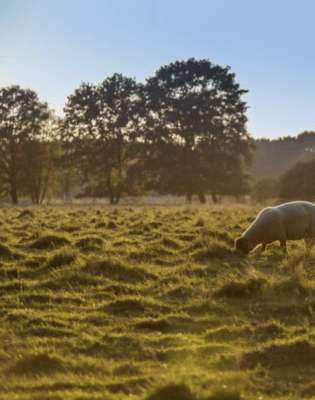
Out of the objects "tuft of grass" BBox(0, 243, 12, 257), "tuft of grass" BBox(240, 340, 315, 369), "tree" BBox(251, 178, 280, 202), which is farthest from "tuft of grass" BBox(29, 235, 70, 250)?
"tree" BBox(251, 178, 280, 202)

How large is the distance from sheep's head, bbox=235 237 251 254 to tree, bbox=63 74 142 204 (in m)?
37.9

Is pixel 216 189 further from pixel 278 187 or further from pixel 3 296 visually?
pixel 3 296

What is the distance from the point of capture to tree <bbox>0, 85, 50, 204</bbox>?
5000cm

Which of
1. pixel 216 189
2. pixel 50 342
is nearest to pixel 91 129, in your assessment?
pixel 216 189

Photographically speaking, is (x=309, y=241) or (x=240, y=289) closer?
(x=240, y=289)

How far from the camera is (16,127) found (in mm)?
50281

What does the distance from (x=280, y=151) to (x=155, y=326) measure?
5444 inches

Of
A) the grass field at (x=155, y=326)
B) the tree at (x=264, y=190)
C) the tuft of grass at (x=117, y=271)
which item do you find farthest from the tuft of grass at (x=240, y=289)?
the tree at (x=264, y=190)

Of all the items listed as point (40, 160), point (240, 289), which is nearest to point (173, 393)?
point (240, 289)

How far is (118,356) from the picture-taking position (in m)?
5.92

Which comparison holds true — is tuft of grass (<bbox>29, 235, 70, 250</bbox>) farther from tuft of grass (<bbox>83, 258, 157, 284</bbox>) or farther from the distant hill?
the distant hill

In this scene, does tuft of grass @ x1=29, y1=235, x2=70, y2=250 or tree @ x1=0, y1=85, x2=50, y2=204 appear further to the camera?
tree @ x1=0, y1=85, x2=50, y2=204

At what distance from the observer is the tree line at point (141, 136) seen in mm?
49156

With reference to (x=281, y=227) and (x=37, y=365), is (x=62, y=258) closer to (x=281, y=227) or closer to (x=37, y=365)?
(x=281, y=227)
